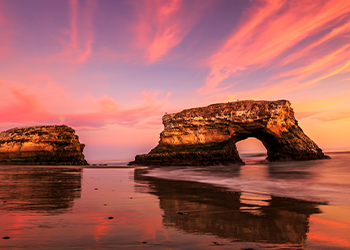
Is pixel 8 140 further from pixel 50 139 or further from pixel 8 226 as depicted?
pixel 8 226

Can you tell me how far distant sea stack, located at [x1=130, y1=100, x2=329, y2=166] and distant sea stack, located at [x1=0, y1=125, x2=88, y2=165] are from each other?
13.4 meters

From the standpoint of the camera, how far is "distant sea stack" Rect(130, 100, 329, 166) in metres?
34.8

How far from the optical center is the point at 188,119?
4084cm

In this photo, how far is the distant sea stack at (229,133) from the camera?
114ft

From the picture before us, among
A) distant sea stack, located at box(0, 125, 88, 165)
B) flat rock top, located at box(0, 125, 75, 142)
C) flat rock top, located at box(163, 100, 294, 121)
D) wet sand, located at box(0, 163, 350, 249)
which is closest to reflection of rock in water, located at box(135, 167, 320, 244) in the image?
wet sand, located at box(0, 163, 350, 249)

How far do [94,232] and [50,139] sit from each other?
146 feet

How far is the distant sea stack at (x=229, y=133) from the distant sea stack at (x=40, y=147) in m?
13.4

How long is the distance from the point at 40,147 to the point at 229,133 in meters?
34.1

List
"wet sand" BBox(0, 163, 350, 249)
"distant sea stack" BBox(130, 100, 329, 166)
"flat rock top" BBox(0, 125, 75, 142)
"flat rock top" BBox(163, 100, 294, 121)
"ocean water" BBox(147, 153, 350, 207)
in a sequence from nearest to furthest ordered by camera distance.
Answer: "wet sand" BBox(0, 163, 350, 249) → "ocean water" BBox(147, 153, 350, 207) → "flat rock top" BBox(163, 100, 294, 121) → "distant sea stack" BBox(130, 100, 329, 166) → "flat rock top" BBox(0, 125, 75, 142)

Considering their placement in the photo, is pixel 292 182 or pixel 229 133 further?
pixel 229 133

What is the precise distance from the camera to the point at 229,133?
37.9 metres

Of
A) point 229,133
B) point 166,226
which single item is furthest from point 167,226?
point 229,133

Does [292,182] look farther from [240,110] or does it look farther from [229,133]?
[229,133]

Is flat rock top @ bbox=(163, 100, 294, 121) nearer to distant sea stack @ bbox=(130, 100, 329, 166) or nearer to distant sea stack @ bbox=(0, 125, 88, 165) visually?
distant sea stack @ bbox=(130, 100, 329, 166)
